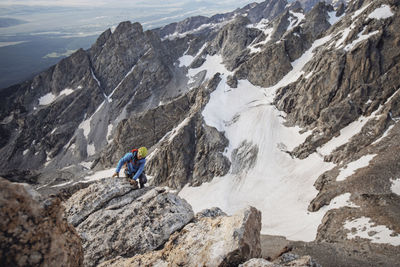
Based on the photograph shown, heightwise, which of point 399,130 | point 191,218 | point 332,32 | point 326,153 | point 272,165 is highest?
point 332,32

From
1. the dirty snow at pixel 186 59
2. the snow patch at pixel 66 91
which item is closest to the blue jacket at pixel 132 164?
the snow patch at pixel 66 91

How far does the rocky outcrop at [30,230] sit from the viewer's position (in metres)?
5.89

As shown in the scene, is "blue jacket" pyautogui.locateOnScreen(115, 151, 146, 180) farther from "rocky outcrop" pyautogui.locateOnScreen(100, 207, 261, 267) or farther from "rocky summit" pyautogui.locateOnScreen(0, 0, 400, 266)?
"rocky outcrop" pyautogui.locateOnScreen(100, 207, 261, 267)

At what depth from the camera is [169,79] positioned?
158 meters

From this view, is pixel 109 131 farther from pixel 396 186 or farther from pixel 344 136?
pixel 396 186

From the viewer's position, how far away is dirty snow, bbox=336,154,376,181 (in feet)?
158

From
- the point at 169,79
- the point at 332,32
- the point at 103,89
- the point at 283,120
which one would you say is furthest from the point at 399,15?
the point at 103,89

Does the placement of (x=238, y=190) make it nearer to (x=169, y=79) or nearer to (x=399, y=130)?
(x=399, y=130)

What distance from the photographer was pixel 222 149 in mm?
80375

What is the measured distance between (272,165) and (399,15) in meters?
54.2

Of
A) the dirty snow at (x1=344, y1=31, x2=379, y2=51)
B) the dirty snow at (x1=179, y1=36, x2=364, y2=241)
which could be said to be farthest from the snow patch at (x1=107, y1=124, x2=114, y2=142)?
the dirty snow at (x1=344, y1=31, x2=379, y2=51)

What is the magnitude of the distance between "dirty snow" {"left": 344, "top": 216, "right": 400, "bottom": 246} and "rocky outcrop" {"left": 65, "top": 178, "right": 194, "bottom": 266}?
25.0 meters

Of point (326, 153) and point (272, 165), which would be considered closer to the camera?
point (326, 153)

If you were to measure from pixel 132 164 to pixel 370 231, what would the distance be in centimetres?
2997
